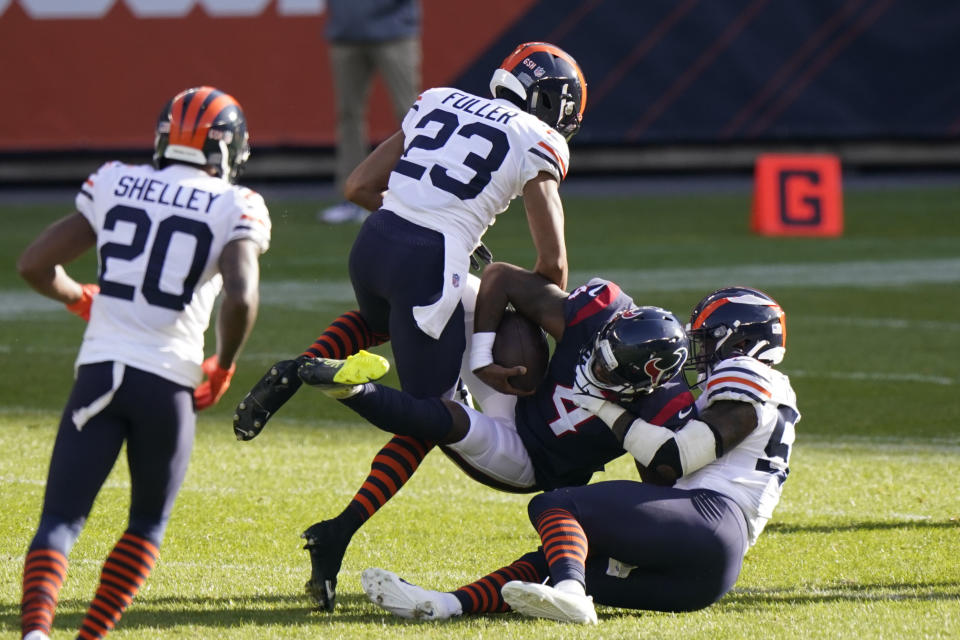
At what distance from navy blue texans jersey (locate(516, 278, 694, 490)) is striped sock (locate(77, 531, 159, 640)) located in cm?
137

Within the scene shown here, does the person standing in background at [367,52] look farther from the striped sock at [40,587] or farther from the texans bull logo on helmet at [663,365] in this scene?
the striped sock at [40,587]

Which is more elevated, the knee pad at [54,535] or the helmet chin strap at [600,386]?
the helmet chin strap at [600,386]

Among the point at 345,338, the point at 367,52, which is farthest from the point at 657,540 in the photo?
the point at 367,52

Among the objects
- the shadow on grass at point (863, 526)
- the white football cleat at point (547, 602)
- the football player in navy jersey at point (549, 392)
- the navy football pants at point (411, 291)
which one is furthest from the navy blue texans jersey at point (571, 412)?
the shadow on grass at point (863, 526)

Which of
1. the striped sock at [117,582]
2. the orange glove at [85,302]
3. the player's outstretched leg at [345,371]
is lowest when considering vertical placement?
the striped sock at [117,582]

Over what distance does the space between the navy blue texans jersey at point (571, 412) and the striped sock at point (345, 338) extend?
1.93 feet

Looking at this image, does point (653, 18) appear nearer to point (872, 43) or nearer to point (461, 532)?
point (872, 43)

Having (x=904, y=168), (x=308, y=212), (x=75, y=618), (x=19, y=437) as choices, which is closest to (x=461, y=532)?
(x=75, y=618)

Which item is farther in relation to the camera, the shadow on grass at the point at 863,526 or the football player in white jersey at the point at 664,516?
the shadow on grass at the point at 863,526

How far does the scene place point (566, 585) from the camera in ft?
12.8

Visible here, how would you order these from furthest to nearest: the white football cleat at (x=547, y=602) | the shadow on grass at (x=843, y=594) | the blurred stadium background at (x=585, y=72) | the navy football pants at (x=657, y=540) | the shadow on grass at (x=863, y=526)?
the blurred stadium background at (x=585, y=72), the shadow on grass at (x=863, y=526), the shadow on grass at (x=843, y=594), the navy football pants at (x=657, y=540), the white football cleat at (x=547, y=602)

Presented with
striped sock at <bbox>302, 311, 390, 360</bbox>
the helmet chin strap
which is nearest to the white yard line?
striped sock at <bbox>302, 311, 390, 360</bbox>

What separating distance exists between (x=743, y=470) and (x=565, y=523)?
55 centimetres

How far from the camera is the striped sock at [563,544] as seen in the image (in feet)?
12.9
